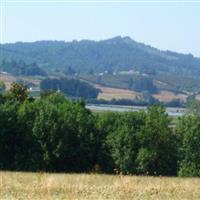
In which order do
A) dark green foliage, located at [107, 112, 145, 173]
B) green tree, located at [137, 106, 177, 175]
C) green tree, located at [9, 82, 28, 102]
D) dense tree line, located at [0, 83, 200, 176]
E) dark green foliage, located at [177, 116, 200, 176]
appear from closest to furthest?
dense tree line, located at [0, 83, 200, 176]
green tree, located at [137, 106, 177, 175]
dark green foliage, located at [107, 112, 145, 173]
dark green foliage, located at [177, 116, 200, 176]
green tree, located at [9, 82, 28, 102]

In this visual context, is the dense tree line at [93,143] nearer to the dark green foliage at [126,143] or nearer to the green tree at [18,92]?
the dark green foliage at [126,143]

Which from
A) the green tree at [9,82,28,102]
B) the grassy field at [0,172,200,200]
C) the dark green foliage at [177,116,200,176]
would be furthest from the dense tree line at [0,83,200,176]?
the grassy field at [0,172,200,200]

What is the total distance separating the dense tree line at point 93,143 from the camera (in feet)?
177

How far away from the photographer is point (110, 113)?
5984cm

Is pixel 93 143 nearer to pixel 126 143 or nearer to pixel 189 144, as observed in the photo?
pixel 126 143

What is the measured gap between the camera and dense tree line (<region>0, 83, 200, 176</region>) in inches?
2122

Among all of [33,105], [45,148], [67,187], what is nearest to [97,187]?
[67,187]

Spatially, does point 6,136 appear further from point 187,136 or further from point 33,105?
point 187,136

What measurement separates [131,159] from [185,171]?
462 cm

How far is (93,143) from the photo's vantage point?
55.5 meters

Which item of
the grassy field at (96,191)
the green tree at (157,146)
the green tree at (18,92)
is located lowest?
the green tree at (157,146)

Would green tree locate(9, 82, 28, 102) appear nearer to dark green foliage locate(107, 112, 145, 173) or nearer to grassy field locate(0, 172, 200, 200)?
dark green foliage locate(107, 112, 145, 173)

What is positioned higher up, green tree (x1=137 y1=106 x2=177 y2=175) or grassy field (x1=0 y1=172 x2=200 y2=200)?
grassy field (x1=0 y1=172 x2=200 y2=200)

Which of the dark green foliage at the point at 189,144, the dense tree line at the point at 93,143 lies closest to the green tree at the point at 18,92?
the dense tree line at the point at 93,143
